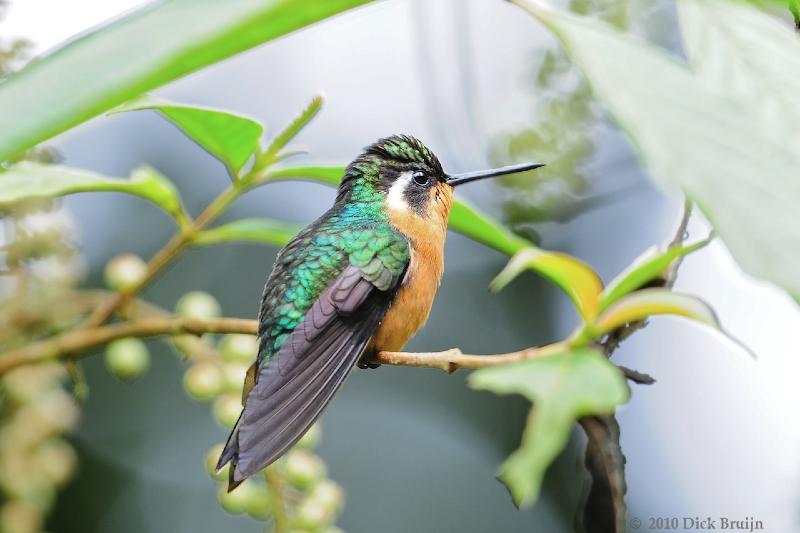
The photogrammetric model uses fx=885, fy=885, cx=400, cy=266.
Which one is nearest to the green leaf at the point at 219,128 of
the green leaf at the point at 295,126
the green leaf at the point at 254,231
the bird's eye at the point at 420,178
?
the green leaf at the point at 295,126

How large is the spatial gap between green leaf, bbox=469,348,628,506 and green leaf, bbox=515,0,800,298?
0.63 feet

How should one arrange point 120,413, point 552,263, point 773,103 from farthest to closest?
point 120,413
point 552,263
point 773,103

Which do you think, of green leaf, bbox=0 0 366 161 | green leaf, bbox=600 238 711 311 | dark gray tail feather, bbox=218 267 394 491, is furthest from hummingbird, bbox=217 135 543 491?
green leaf, bbox=0 0 366 161

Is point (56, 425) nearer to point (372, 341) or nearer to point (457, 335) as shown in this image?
point (372, 341)

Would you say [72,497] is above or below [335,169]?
below

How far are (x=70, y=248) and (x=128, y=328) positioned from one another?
0.27 m

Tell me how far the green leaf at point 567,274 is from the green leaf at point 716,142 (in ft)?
1.06

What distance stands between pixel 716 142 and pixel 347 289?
53 cm

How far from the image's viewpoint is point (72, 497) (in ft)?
7.84

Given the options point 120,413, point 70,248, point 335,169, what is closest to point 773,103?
point 335,169

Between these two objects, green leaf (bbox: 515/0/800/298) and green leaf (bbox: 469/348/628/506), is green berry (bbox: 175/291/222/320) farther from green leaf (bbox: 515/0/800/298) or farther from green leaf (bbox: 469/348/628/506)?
green leaf (bbox: 515/0/800/298)

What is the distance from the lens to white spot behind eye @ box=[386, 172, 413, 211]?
895 mm

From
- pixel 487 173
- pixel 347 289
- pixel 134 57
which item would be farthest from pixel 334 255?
pixel 134 57

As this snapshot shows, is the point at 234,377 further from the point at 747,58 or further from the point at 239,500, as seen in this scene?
the point at 747,58
